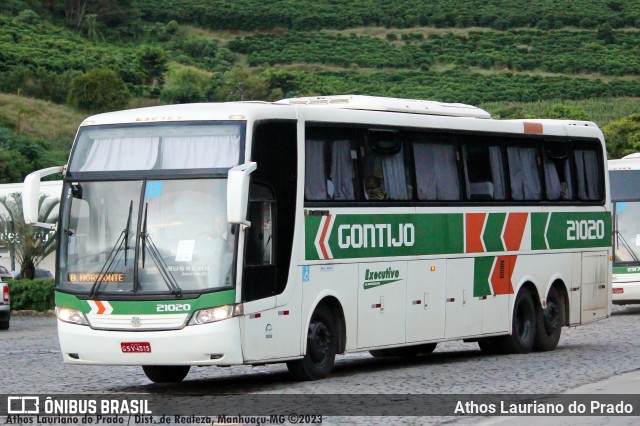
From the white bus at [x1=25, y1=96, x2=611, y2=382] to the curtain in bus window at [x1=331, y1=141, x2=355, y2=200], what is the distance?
23mm

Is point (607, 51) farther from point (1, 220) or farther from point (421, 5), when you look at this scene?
point (1, 220)

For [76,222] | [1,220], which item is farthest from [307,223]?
[1,220]

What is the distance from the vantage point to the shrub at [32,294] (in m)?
36.7

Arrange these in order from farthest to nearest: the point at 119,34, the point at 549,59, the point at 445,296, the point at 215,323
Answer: the point at 119,34
the point at 549,59
the point at 445,296
the point at 215,323

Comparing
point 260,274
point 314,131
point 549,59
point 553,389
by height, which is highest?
point 549,59

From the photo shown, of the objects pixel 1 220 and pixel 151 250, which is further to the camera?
pixel 1 220

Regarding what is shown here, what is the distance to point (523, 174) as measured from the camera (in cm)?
1956

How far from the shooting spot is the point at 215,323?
45.0ft

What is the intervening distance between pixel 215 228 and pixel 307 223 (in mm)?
1510

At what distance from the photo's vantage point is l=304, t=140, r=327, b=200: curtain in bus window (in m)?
15.2

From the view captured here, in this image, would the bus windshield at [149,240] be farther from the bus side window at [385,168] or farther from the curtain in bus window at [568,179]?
the curtain in bus window at [568,179]

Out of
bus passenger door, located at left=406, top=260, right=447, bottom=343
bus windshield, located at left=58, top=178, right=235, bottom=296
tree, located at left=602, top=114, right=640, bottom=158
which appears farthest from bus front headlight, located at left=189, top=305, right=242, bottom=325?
tree, located at left=602, top=114, right=640, bottom=158

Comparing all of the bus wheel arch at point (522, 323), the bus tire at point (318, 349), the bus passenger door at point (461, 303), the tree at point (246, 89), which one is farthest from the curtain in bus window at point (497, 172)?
the tree at point (246, 89)

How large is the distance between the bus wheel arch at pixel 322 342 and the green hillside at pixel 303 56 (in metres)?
47.8
